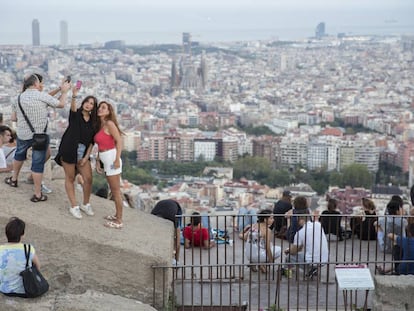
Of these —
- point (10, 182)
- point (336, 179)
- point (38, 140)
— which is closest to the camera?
point (38, 140)

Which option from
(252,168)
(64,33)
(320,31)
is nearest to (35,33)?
(64,33)

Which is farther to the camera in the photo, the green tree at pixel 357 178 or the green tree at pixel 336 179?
the green tree at pixel 336 179

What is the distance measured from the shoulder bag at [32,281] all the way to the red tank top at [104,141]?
0.99m

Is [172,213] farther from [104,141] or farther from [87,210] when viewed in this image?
[104,141]

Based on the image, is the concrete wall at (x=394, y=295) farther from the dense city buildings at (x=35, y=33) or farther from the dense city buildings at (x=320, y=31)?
the dense city buildings at (x=320, y=31)

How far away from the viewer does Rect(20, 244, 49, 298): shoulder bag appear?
400cm

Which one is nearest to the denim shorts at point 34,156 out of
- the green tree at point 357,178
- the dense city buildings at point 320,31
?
the green tree at point 357,178

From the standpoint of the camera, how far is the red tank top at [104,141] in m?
4.84

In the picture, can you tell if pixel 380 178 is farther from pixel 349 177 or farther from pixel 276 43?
pixel 276 43

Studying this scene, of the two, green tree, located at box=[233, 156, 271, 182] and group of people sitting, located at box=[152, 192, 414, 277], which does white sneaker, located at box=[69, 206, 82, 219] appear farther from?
green tree, located at box=[233, 156, 271, 182]

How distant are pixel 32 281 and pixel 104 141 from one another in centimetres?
108

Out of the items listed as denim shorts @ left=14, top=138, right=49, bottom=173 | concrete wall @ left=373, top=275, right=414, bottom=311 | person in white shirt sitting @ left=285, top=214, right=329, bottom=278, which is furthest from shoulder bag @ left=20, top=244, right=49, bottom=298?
person in white shirt sitting @ left=285, top=214, right=329, bottom=278

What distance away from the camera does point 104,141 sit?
15.9ft

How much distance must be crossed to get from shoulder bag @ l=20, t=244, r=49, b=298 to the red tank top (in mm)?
988
